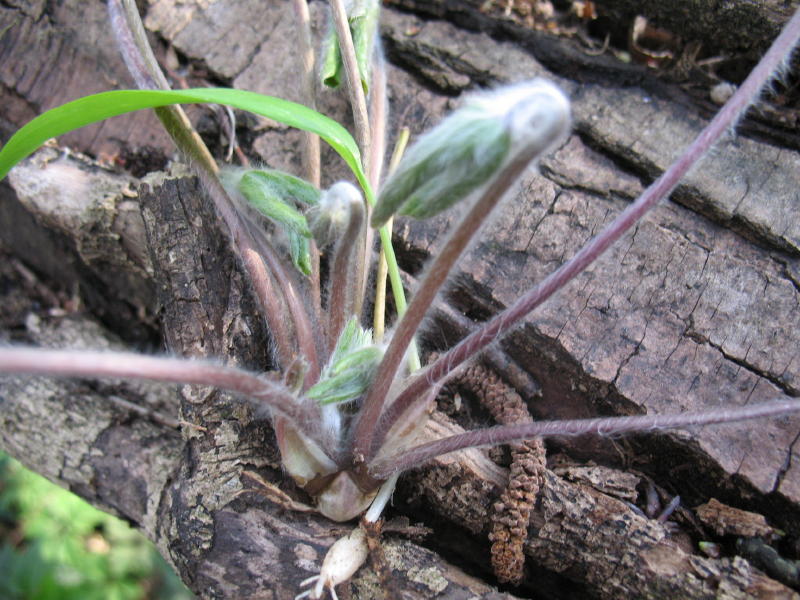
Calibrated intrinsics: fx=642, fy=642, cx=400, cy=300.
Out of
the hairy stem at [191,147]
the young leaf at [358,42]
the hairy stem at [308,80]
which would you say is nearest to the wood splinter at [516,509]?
the hairy stem at [191,147]

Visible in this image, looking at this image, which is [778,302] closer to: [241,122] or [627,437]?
[627,437]

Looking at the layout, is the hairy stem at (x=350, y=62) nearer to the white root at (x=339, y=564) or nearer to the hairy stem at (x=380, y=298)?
the hairy stem at (x=380, y=298)

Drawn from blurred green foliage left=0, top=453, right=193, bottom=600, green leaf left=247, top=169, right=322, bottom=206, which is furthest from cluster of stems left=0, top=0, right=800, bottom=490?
blurred green foliage left=0, top=453, right=193, bottom=600

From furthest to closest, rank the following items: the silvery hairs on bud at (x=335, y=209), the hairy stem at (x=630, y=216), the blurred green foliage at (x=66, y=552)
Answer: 1. the blurred green foliage at (x=66, y=552)
2. the silvery hairs on bud at (x=335, y=209)
3. the hairy stem at (x=630, y=216)

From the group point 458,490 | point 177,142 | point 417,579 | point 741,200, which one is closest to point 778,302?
point 741,200

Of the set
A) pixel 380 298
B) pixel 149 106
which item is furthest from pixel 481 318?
pixel 149 106
